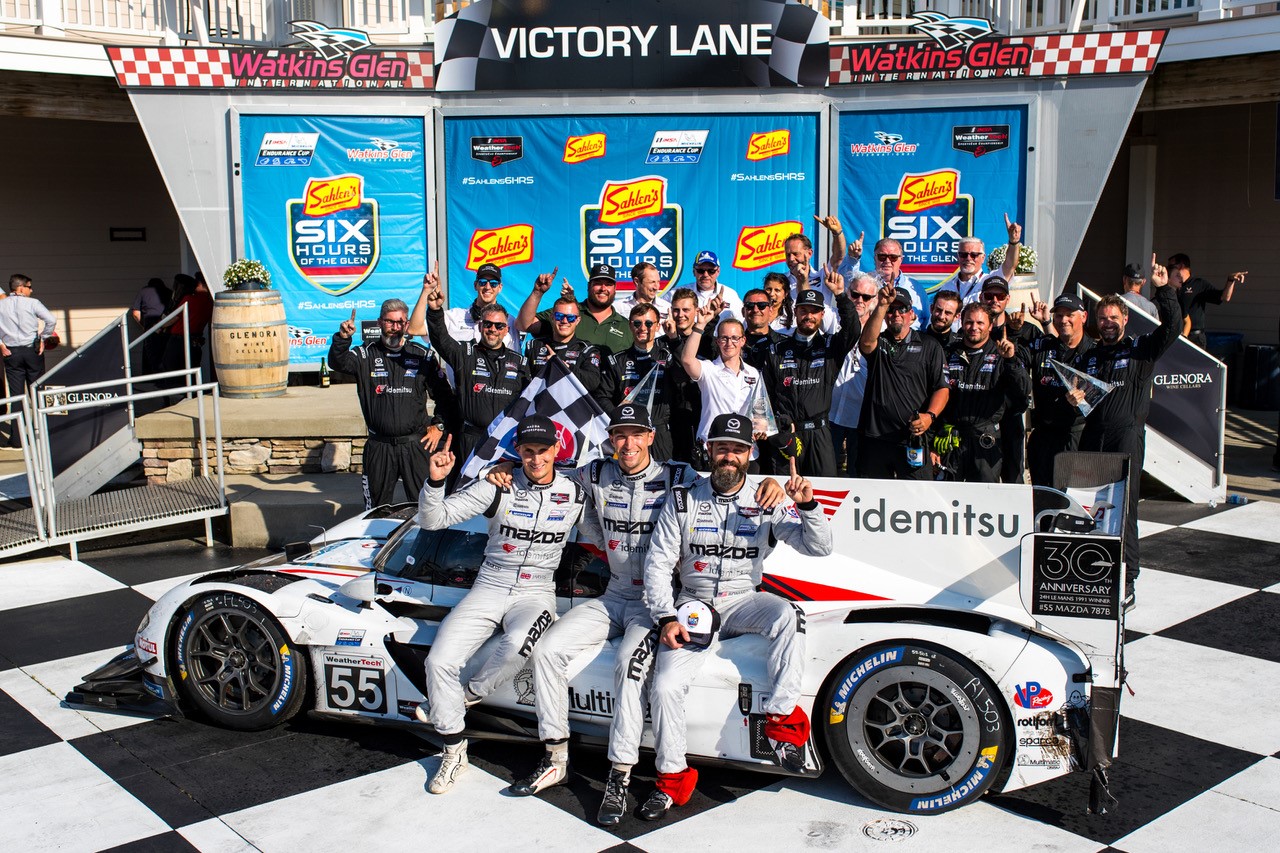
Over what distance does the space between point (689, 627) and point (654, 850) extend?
0.90m

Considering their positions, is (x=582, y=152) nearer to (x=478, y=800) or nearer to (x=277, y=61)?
(x=277, y=61)

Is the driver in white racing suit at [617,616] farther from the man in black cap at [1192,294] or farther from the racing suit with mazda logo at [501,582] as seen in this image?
Result: the man in black cap at [1192,294]

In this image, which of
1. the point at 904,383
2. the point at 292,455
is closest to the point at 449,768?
the point at 904,383

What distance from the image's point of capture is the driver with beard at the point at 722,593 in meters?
4.88

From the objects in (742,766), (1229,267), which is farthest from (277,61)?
(1229,267)

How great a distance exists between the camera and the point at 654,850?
466 cm

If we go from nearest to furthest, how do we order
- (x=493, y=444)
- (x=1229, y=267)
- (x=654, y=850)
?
(x=654, y=850), (x=493, y=444), (x=1229, y=267)

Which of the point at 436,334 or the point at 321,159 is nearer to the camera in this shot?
the point at 436,334

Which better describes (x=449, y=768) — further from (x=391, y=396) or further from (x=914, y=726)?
(x=391, y=396)

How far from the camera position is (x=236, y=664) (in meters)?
5.79

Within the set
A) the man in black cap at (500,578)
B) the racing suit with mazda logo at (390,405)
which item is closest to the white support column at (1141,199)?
the racing suit with mazda logo at (390,405)

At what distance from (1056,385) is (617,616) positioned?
3.71 meters

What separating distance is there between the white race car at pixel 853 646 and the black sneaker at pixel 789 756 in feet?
0.13

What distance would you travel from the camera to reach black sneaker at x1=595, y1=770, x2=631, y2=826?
191 inches
